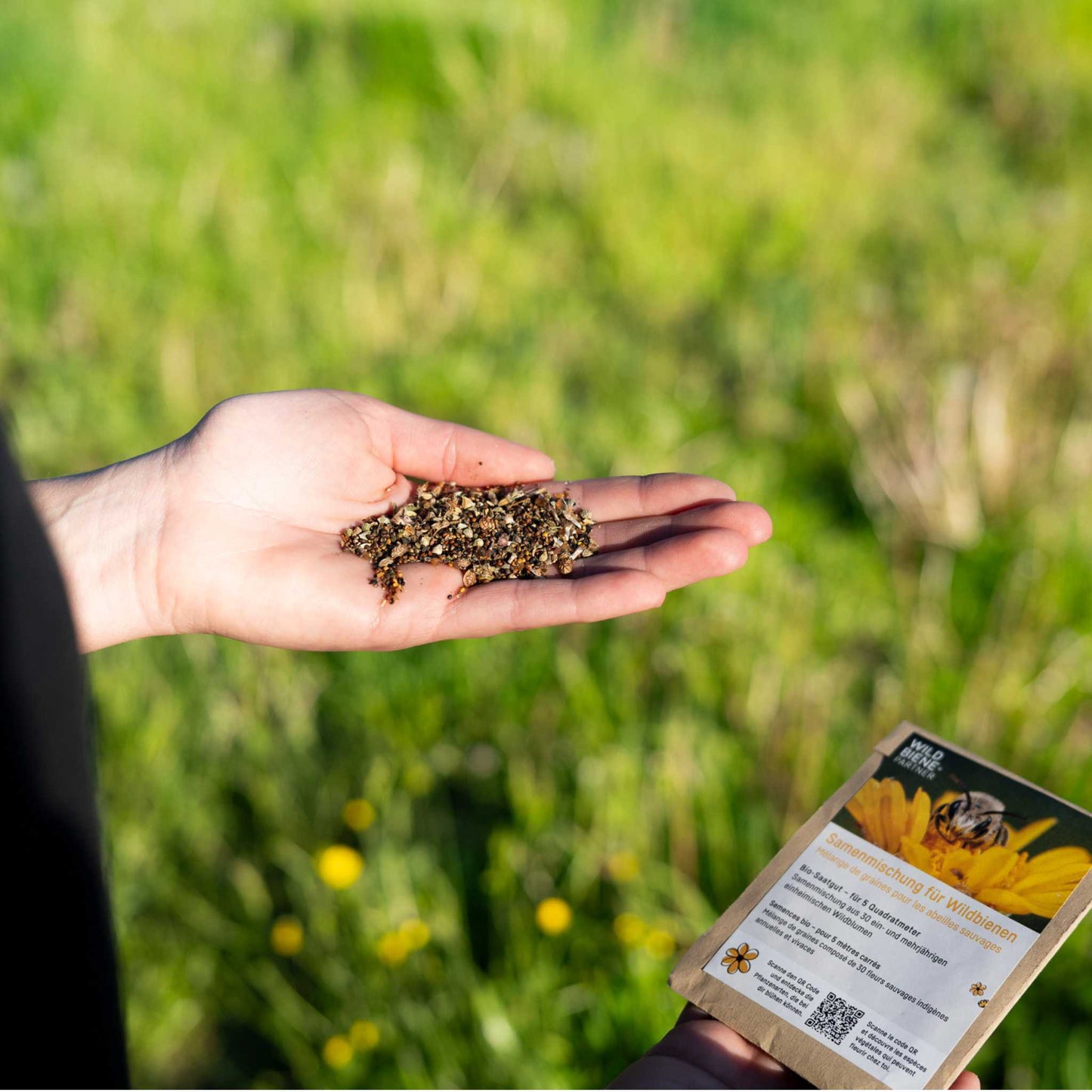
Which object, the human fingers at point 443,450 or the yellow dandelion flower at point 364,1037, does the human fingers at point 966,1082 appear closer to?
the yellow dandelion flower at point 364,1037

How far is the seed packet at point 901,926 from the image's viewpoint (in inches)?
47.8

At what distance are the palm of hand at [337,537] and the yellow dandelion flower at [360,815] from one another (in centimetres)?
62

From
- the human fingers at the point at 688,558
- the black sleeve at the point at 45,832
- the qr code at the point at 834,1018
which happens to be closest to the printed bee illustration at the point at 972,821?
the qr code at the point at 834,1018

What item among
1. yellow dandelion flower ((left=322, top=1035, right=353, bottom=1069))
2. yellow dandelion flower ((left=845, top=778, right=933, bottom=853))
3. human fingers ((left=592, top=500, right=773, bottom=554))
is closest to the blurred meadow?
yellow dandelion flower ((left=322, top=1035, right=353, bottom=1069))

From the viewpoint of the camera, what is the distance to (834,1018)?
1.23m

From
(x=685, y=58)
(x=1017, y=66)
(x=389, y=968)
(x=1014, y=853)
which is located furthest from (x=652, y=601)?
(x=1017, y=66)

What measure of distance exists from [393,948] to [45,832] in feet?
3.71

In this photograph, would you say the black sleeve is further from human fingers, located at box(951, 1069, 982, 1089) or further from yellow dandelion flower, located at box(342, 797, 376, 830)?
yellow dandelion flower, located at box(342, 797, 376, 830)

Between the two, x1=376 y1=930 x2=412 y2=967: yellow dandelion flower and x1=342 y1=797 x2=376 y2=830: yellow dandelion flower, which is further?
x1=342 y1=797 x2=376 y2=830: yellow dandelion flower

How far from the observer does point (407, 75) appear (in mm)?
5062

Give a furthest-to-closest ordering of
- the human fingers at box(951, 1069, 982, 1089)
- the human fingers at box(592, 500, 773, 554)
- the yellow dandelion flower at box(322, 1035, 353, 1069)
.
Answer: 1. the yellow dandelion flower at box(322, 1035, 353, 1069)
2. the human fingers at box(592, 500, 773, 554)
3. the human fingers at box(951, 1069, 982, 1089)

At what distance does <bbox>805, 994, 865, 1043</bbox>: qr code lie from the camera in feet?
4.01

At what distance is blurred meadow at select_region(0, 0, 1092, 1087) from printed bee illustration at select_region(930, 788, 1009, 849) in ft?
2.38

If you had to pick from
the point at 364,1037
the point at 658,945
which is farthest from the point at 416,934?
the point at 658,945
